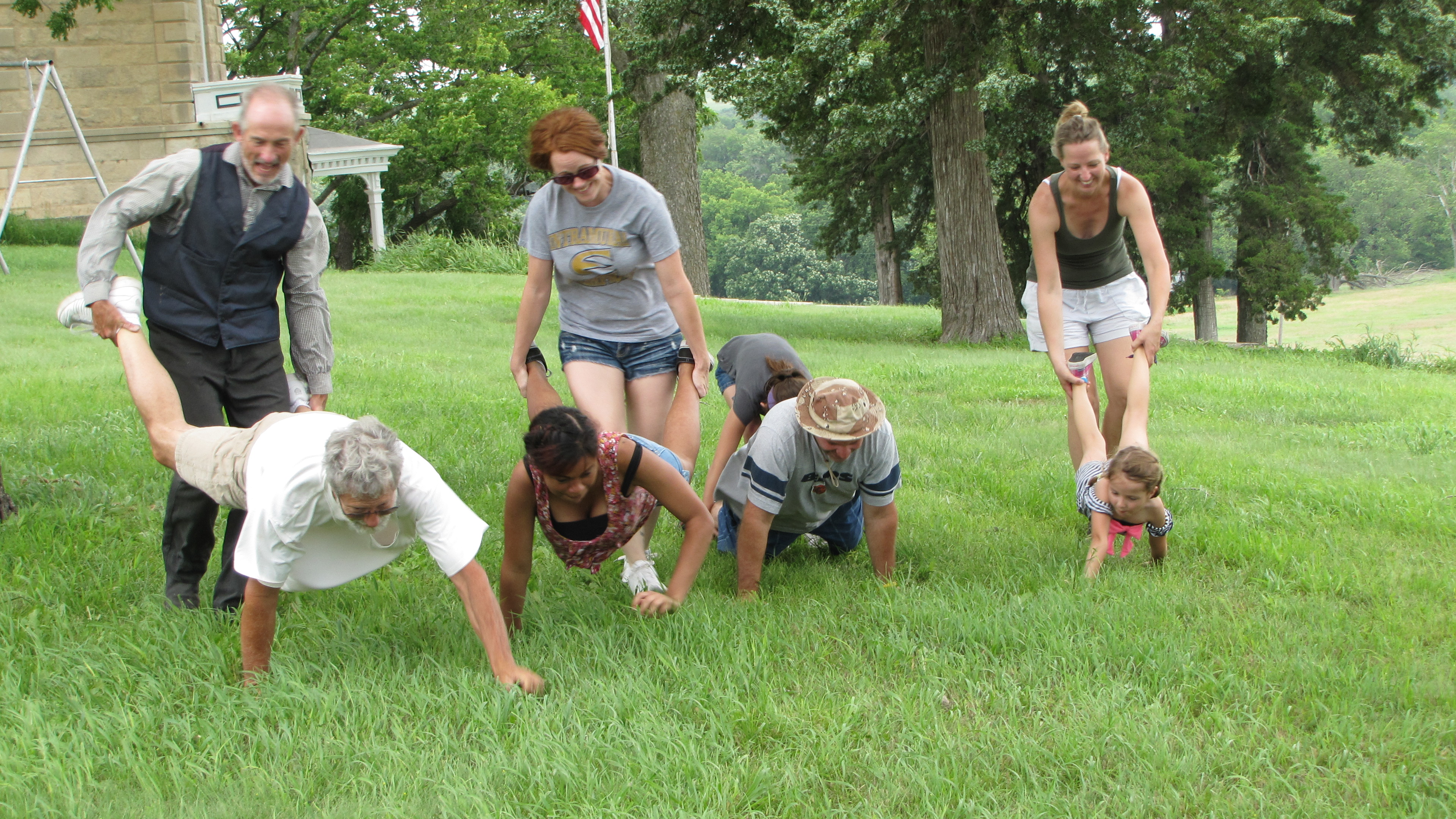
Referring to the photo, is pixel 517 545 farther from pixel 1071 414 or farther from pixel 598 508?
pixel 1071 414

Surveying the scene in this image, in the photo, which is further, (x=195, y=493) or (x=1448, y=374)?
(x=1448, y=374)

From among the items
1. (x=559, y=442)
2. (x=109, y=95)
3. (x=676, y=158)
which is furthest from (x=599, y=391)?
(x=109, y=95)

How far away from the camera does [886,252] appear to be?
2722 cm

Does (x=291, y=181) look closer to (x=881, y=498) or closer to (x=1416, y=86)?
(x=881, y=498)

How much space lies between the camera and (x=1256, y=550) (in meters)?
4.85

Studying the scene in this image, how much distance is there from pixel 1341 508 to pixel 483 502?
14.4 feet

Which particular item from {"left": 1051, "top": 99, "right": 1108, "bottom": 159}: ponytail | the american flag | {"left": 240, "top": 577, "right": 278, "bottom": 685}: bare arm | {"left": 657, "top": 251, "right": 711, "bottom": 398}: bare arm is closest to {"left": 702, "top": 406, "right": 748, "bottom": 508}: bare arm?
{"left": 657, "top": 251, "right": 711, "bottom": 398}: bare arm

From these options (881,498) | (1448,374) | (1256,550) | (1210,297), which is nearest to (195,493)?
(881,498)

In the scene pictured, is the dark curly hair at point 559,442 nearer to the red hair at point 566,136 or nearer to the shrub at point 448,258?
→ the red hair at point 566,136

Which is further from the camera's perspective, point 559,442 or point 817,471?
point 817,471

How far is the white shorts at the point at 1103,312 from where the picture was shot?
536 centimetres

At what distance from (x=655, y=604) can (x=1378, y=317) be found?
5616 centimetres

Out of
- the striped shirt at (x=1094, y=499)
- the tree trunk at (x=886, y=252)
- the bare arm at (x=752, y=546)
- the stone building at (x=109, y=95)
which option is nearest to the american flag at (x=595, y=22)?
the tree trunk at (x=886, y=252)

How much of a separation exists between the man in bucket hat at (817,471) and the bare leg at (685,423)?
0.22 m
